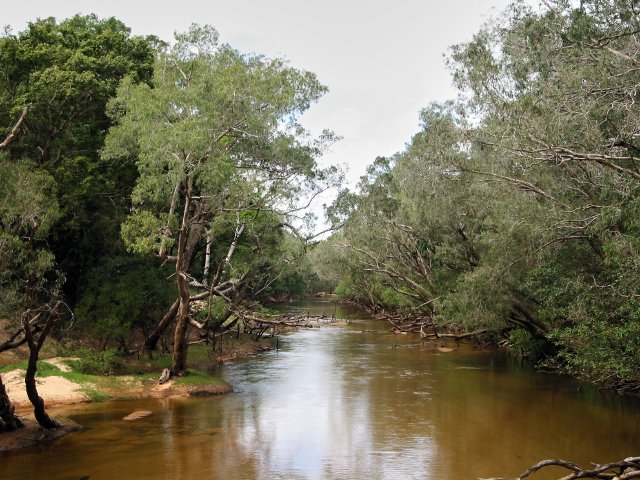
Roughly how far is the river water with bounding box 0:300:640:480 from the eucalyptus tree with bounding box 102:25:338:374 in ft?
15.4

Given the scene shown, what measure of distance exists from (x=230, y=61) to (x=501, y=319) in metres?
15.8

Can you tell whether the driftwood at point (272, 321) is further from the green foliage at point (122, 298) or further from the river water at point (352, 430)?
the green foliage at point (122, 298)

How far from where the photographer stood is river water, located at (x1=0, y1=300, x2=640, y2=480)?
42.8ft

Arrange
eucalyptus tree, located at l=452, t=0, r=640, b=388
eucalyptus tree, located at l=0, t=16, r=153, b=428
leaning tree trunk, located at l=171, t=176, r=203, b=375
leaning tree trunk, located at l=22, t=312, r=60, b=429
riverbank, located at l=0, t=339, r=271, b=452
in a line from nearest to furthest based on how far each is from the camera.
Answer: leaning tree trunk, located at l=22, t=312, r=60, b=429 < eucalyptus tree, located at l=452, t=0, r=640, b=388 < riverbank, located at l=0, t=339, r=271, b=452 < eucalyptus tree, located at l=0, t=16, r=153, b=428 < leaning tree trunk, located at l=171, t=176, r=203, b=375

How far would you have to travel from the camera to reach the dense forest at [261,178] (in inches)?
602

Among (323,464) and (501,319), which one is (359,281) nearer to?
(501,319)

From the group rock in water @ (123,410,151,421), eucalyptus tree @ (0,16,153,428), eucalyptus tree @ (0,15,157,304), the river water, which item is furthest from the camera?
eucalyptus tree @ (0,15,157,304)

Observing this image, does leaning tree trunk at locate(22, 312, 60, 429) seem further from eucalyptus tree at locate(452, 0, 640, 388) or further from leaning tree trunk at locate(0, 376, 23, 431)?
eucalyptus tree at locate(452, 0, 640, 388)

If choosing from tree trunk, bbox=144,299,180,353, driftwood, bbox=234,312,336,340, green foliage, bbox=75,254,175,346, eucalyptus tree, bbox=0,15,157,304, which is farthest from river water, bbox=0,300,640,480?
eucalyptus tree, bbox=0,15,157,304

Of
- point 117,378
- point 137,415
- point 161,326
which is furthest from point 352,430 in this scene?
point 161,326

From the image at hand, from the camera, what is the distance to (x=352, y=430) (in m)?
16.4

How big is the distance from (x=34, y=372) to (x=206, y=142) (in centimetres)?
836

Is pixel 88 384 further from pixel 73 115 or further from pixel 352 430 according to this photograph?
pixel 73 115

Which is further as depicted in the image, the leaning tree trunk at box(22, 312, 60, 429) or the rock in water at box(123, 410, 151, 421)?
the rock in water at box(123, 410, 151, 421)
